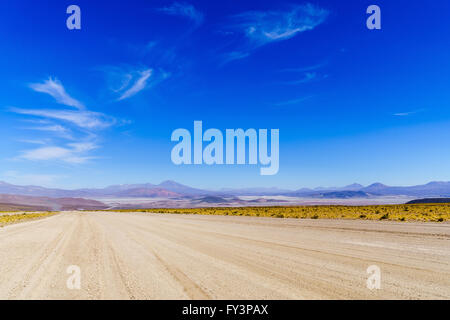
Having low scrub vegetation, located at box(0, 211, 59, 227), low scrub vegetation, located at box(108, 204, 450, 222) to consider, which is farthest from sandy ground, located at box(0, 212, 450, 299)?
low scrub vegetation, located at box(0, 211, 59, 227)

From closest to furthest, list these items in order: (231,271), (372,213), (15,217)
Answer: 1. (231,271)
2. (372,213)
3. (15,217)

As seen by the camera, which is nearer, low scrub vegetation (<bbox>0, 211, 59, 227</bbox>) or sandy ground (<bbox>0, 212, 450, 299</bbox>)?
sandy ground (<bbox>0, 212, 450, 299</bbox>)

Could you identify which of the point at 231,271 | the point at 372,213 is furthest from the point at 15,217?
the point at 372,213

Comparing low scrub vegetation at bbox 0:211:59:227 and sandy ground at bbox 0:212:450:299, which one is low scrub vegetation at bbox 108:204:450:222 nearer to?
sandy ground at bbox 0:212:450:299

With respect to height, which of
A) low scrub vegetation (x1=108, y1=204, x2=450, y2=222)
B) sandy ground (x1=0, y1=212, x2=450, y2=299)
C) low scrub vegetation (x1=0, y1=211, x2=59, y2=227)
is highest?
sandy ground (x1=0, y1=212, x2=450, y2=299)

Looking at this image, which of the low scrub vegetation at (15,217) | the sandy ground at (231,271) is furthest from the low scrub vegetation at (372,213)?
the low scrub vegetation at (15,217)

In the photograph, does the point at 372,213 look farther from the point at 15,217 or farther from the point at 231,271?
the point at 15,217

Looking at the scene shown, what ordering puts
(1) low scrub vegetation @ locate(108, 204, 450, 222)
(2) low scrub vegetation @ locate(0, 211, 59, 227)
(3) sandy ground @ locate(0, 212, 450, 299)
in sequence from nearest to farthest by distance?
(3) sandy ground @ locate(0, 212, 450, 299), (1) low scrub vegetation @ locate(108, 204, 450, 222), (2) low scrub vegetation @ locate(0, 211, 59, 227)

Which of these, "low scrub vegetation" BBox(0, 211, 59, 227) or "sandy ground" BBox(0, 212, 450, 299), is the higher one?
"sandy ground" BBox(0, 212, 450, 299)

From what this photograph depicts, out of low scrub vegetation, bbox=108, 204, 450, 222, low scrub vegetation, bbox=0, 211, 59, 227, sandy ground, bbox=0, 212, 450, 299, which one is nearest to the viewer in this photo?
sandy ground, bbox=0, 212, 450, 299

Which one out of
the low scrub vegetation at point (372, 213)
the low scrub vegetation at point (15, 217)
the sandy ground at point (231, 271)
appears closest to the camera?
the sandy ground at point (231, 271)

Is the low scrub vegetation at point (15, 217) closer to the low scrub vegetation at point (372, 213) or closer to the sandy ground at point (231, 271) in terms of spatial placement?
the sandy ground at point (231, 271)
